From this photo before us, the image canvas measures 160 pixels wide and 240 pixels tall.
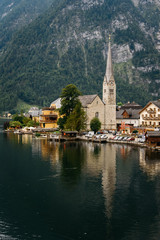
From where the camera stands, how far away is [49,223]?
37.6m

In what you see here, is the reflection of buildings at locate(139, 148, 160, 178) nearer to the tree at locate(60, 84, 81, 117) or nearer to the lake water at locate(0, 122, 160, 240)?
the lake water at locate(0, 122, 160, 240)

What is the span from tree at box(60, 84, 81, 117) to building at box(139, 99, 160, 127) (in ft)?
81.1

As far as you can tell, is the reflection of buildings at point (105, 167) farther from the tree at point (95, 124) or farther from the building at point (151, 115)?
the tree at point (95, 124)

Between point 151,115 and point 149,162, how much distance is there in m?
55.2

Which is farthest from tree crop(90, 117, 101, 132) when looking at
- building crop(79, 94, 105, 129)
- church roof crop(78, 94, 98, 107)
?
church roof crop(78, 94, 98, 107)

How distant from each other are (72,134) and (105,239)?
3372 inches

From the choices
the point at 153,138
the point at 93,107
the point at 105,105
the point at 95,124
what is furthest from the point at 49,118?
the point at 153,138

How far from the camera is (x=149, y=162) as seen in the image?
2758 inches

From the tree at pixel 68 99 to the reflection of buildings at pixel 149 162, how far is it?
4396 centimetres

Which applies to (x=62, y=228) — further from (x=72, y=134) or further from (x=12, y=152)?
(x=72, y=134)

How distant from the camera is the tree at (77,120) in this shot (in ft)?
393

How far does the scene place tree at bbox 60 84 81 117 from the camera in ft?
412

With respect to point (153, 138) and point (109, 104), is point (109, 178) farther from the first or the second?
point (109, 104)

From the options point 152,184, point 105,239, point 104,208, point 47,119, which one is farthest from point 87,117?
point 105,239
